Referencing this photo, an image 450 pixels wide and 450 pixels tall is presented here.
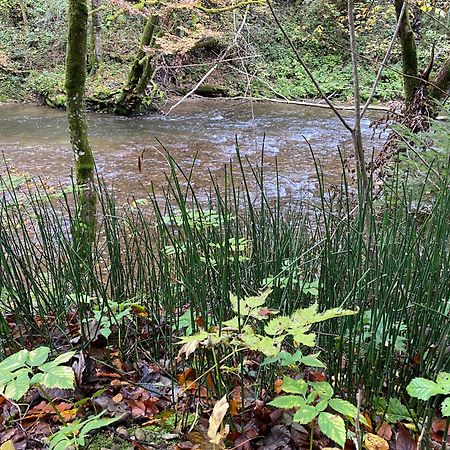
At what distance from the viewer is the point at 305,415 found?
823mm

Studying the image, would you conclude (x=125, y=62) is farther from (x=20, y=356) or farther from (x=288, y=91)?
(x=20, y=356)

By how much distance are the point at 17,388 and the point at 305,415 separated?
1.63 feet

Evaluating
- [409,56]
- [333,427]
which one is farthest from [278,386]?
[409,56]

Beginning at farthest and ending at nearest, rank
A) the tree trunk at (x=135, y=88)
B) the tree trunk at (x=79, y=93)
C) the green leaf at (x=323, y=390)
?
the tree trunk at (x=135, y=88) < the tree trunk at (x=79, y=93) < the green leaf at (x=323, y=390)

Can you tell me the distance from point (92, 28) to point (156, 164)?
604 centimetres

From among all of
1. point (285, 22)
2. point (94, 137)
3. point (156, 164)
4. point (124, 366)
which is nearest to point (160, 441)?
point (124, 366)

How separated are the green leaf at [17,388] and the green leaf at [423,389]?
2.20ft

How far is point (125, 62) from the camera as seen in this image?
11.0 m

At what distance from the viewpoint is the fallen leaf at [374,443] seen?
3.14 feet

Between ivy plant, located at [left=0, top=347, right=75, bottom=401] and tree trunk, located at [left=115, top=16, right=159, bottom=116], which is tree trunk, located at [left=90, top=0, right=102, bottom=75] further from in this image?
ivy plant, located at [left=0, top=347, right=75, bottom=401]

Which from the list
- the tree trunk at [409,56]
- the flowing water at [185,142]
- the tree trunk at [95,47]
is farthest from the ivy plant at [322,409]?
the tree trunk at [95,47]

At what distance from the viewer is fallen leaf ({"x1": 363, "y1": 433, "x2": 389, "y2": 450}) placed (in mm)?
958

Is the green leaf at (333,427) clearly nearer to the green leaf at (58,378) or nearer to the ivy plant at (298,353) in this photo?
the ivy plant at (298,353)

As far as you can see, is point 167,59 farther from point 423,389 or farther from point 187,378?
point 423,389
